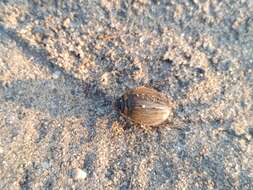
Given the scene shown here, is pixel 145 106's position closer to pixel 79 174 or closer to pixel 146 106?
pixel 146 106

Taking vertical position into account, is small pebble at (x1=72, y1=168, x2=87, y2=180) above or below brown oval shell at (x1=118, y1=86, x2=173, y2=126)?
below

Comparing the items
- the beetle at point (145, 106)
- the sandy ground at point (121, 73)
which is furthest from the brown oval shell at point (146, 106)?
the sandy ground at point (121, 73)

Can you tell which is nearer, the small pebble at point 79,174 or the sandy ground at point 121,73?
the small pebble at point 79,174

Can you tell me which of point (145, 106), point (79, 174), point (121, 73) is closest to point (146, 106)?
point (145, 106)

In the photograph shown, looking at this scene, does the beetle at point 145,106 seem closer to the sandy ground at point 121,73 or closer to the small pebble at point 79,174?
the sandy ground at point 121,73

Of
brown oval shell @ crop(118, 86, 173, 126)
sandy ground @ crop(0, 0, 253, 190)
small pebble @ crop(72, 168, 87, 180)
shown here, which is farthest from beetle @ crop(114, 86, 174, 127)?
small pebble @ crop(72, 168, 87, 180)

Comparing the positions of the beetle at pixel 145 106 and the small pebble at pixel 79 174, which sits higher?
the beetle at pixel 145 106

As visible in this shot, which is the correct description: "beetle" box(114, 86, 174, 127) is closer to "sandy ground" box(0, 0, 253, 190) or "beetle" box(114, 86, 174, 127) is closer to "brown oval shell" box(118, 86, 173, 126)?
"brown oval shell" box(118, 86, 173, 126)
